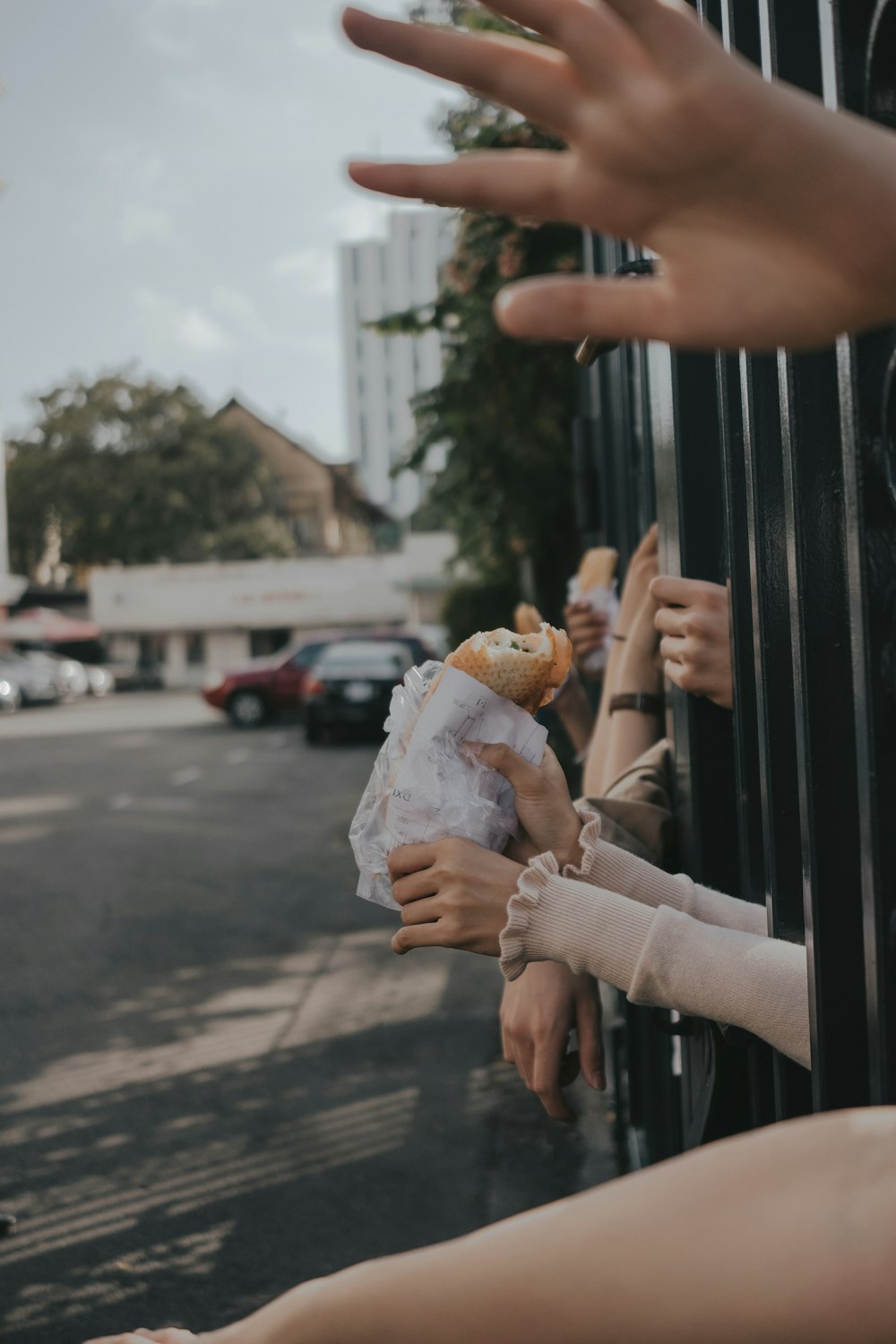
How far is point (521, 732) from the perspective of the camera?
1.81m

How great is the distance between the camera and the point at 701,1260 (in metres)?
0.86

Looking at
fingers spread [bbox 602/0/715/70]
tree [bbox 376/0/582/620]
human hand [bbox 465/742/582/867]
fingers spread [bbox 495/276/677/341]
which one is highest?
tree [bbox 376/0/582/620]

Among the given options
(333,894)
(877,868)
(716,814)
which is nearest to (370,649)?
(333,894)

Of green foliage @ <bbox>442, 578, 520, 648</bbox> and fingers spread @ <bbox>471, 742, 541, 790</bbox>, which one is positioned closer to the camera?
fingers spread @ <bbox>471, 742, 541, 790</bbox>

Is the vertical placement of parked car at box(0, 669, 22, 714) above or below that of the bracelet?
below

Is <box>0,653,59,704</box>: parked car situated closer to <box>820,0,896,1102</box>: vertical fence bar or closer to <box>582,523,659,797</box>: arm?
<box>582,523,659,797</box>: arm

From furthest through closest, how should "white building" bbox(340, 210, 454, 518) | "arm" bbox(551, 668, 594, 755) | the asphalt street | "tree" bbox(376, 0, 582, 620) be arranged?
"white building" bbox(340, 210, 454, 518)
"tree" bbox(376, 0, 582, 620)
"arm" bbox(551, 668, 594, 755)
the asphalt street

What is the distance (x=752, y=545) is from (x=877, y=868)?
26.2 inches

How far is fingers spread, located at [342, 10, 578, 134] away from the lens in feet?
2.54

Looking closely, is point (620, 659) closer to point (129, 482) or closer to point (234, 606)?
point (234, 606)

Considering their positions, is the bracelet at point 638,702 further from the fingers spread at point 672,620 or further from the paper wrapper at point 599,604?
the paper wrapper at point 599,604

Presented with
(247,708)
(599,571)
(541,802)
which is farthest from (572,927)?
(247,708)

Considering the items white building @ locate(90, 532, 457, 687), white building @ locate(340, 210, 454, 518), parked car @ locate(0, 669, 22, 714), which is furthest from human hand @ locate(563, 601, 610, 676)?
white building @ locate(340, 210, 454, 518)

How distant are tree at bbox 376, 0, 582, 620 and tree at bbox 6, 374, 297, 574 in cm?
4777
